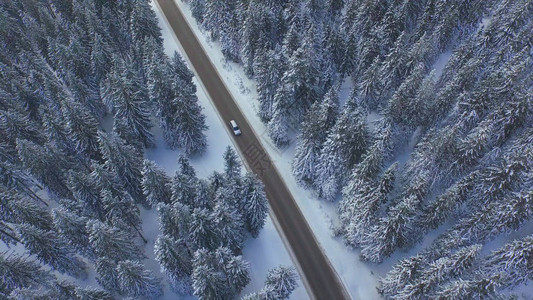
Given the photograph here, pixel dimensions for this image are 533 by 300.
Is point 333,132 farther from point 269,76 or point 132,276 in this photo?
point 132,276

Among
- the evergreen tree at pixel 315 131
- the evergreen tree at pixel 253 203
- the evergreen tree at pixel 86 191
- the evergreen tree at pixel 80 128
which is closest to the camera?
the evergreen tree at pixel 253 203

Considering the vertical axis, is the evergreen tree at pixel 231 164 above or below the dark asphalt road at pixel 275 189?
above

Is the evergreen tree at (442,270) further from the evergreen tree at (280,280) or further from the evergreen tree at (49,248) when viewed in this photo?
the evergreen tree at (49,248)

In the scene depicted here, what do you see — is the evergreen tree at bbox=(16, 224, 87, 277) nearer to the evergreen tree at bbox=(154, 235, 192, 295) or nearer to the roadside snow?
the evergreen tree at bbox=(154, 235, 192, 295)

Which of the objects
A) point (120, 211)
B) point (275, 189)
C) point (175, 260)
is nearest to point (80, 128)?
point (120, 211)

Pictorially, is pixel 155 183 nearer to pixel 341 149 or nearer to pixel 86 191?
pixel 86 191

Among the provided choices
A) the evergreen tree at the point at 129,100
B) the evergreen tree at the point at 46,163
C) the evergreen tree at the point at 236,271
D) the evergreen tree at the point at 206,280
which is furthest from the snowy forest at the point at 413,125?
the evergreen tree at the point at 46,163
